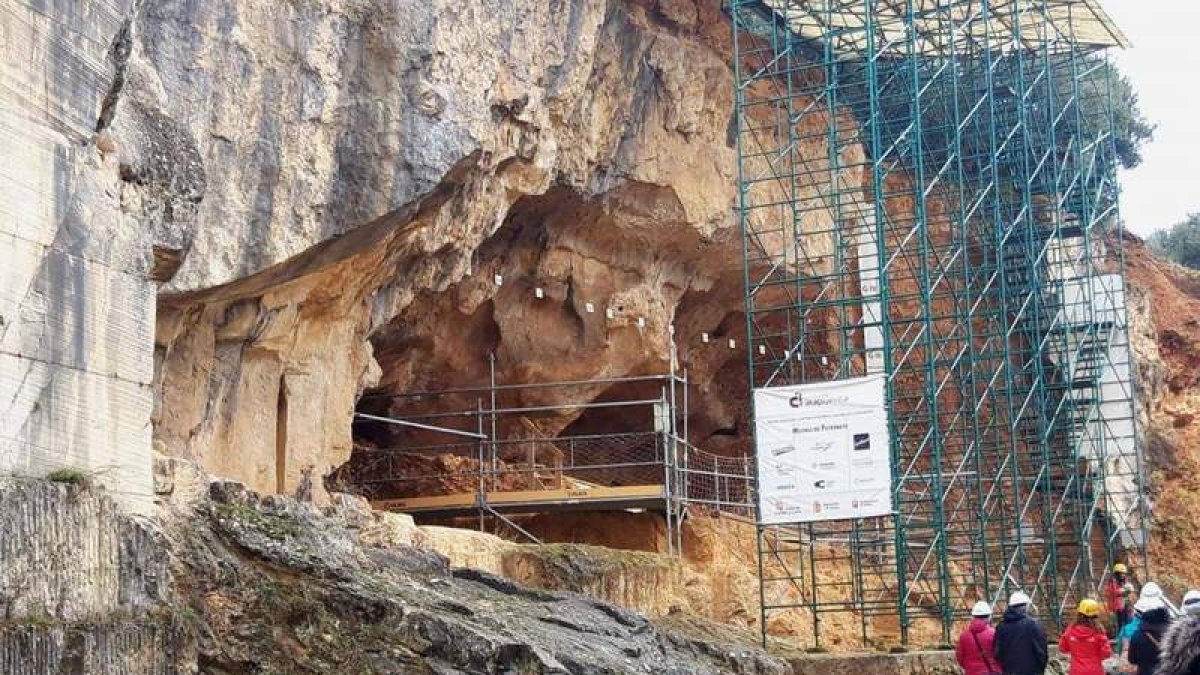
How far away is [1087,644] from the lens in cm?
1020

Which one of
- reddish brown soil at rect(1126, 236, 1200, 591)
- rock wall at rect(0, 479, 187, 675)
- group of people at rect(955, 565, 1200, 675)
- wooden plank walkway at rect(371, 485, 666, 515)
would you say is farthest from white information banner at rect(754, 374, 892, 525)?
reddish brown soil at rect(1126, 236, 1200, 591)

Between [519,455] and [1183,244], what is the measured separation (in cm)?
2345

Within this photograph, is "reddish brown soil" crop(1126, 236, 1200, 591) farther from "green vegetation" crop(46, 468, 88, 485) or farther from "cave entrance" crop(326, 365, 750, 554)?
"green vegetation" crop(46, 468, 88, 485)

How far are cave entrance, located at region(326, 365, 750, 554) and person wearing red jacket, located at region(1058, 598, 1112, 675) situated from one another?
444 inches

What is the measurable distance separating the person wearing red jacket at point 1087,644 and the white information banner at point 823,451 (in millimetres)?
8086

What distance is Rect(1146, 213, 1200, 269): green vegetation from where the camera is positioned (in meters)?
41.4

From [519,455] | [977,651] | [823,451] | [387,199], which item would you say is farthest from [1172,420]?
[977,651]

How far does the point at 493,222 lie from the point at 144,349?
10.9 metres

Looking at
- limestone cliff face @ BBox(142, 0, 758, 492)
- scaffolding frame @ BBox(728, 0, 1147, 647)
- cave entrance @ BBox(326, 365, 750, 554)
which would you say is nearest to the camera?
limestone cliff face @ BBox(142, 0, 758, 492)

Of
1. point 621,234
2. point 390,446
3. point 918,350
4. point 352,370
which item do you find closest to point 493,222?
point 352,370

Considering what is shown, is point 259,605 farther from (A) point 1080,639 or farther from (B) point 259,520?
(A) point 1080,639

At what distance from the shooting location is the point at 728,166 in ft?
76.4

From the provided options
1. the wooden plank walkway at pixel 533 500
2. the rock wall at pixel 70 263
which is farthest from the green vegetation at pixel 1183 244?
the rock wall at pixel 70 263

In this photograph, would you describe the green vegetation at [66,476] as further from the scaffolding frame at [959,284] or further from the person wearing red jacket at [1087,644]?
the scaffolding frame at [959,284]
